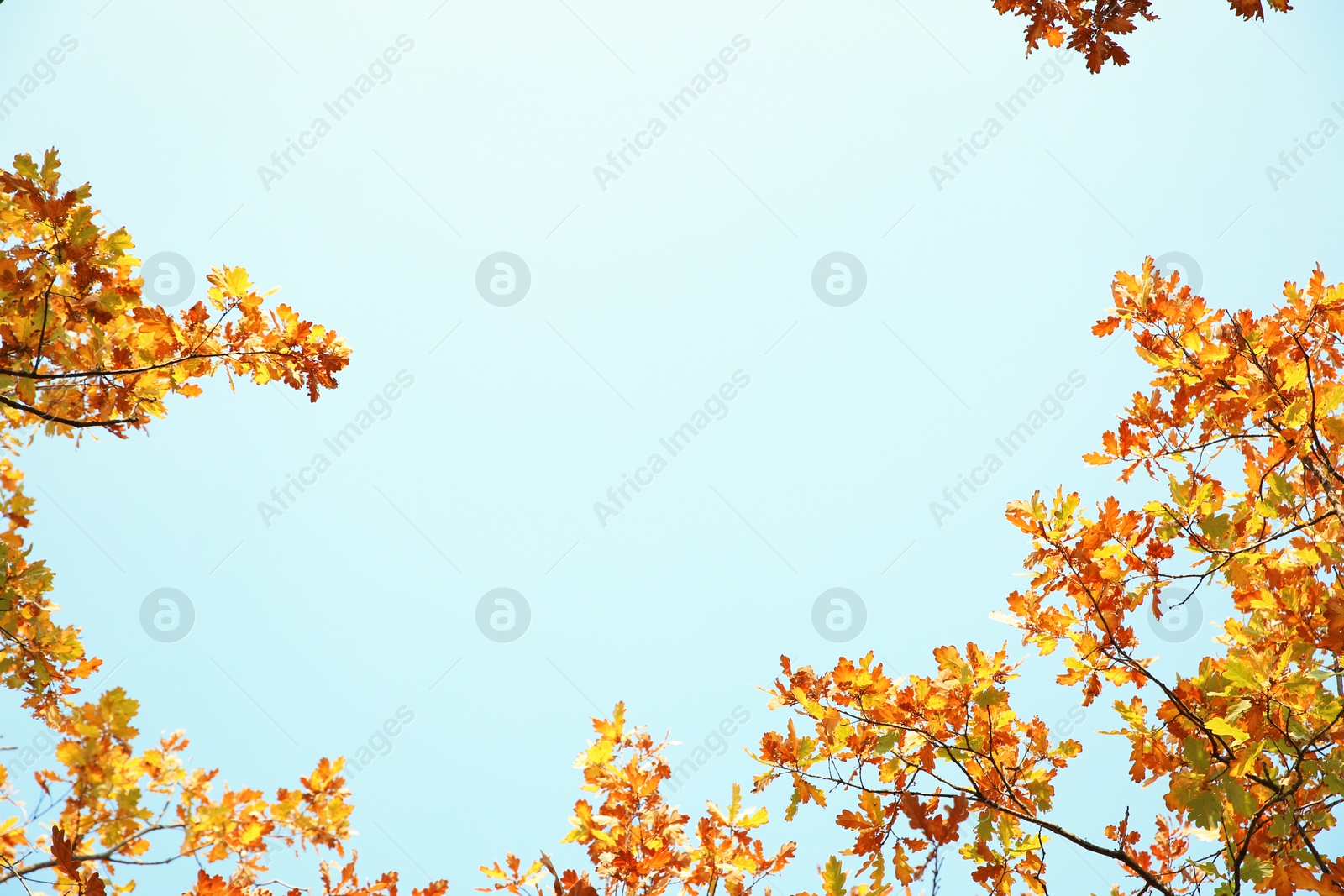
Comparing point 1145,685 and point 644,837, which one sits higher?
point 1145,685

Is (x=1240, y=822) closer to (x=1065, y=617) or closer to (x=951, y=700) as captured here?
(x=1065, y=617)

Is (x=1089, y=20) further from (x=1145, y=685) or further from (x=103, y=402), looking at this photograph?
(x=103, y=402)

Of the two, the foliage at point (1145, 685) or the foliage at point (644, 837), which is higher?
the foliage at point (1145, 685)

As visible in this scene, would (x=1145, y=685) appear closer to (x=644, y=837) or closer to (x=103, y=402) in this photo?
(x=644, y=837)

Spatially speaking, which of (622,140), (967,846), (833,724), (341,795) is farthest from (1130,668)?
(622,140)

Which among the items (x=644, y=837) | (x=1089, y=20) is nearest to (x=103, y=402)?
(x=644, y=837)

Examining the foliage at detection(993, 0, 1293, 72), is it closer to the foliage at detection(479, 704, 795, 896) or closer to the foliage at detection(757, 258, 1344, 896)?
the foliage at detection(757, 258, 1344, 896)


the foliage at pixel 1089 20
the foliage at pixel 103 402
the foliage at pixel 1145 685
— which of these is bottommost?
the foliage at pixel 103 402

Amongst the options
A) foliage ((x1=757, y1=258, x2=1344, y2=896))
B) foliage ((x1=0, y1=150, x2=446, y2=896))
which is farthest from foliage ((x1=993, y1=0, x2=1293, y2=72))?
foliage ((x1=0, y1=150, x2=446, y2=896))

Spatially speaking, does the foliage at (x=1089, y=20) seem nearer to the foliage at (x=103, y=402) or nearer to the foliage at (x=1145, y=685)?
the foliage at (x=1145, y=685)

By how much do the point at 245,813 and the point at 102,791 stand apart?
62cm

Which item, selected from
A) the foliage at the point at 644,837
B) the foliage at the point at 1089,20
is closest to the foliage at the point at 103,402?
the foliage at the point at 644,837

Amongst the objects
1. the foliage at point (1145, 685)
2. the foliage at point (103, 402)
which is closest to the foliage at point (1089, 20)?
the foliage at point (1145, 685)

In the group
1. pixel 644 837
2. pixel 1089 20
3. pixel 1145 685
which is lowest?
pixel 644 837
